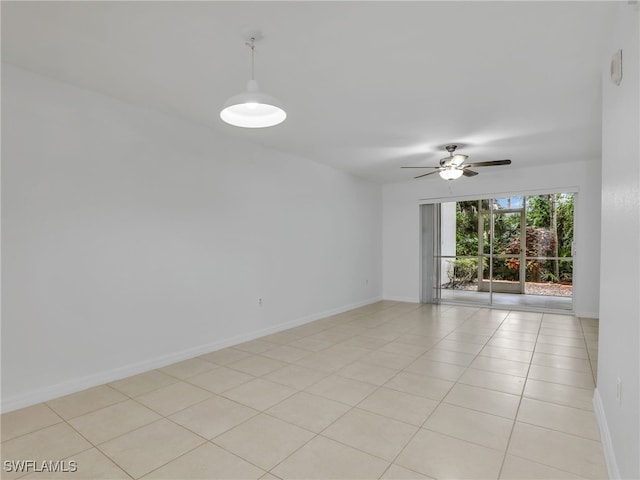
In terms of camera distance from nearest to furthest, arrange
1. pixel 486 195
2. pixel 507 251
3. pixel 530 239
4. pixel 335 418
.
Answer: pixel 335 418 → pixel 486 195 → pixel 530 239 → pixel 507 251

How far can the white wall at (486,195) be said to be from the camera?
5594mm

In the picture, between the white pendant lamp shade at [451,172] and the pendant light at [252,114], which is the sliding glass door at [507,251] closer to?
the white pendant lamp shade at [451,172]

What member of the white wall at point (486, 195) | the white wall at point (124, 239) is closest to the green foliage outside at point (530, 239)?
the white wall at point (486, 195)

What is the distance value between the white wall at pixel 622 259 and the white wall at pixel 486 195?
395 cm

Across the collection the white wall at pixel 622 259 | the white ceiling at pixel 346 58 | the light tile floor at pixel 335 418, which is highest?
the white ceiling at pixel 346 58

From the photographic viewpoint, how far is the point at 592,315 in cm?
563

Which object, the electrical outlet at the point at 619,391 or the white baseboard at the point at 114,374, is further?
the white baseboard at the point at 114,374

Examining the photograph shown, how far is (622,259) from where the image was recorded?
1.70 meters

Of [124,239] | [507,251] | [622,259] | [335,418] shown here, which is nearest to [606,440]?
[622,259]

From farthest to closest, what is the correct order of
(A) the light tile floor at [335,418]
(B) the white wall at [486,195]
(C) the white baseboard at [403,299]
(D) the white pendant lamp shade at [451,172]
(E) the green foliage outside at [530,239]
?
(E) the green foliage outside at [530,239]
(C) the white baseboard at [403,299]
(B) the white wall at [486,195]
(D) the white pendant lamp shade at [451,172]
(A) the light tile floor at [335,418]

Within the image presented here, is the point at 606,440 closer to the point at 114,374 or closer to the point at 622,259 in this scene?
the point at 622,259

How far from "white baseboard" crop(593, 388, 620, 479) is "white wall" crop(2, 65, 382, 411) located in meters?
3.47

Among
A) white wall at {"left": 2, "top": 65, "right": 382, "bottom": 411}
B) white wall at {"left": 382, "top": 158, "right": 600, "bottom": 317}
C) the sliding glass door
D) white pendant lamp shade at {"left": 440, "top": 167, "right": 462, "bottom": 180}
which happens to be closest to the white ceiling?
white wall at {"left": 2, "top": 65, "right": 382, "bottom": 411}

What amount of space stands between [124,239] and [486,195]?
5.94 m
